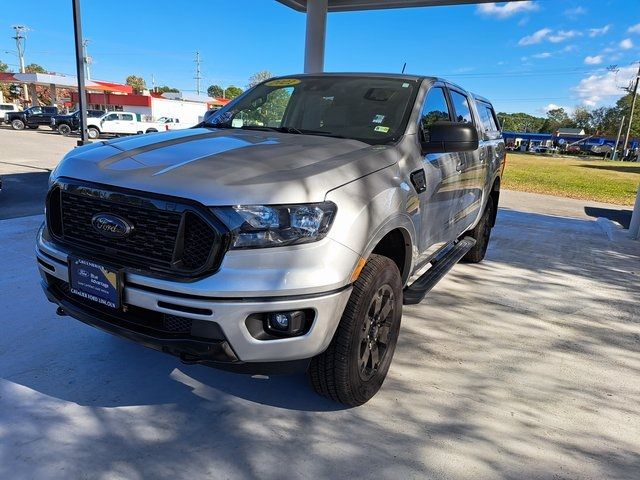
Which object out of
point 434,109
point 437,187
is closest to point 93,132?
point 434,109

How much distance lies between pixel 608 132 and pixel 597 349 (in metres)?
119

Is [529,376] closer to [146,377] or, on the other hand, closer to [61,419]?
[146,377]

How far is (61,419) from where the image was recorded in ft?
8.14

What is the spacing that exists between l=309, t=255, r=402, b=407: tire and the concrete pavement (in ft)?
0.53

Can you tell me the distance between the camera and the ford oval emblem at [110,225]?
224cm

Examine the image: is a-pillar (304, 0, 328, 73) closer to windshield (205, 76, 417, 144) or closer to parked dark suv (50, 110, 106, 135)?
windshield (205, 76, 417, 144)

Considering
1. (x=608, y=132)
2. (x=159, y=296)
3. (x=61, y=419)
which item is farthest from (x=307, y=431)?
(x=608, y=132)

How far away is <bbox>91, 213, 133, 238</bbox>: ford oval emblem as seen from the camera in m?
2.24

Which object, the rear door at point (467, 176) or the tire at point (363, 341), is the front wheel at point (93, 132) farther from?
the tire at point (363, 341)

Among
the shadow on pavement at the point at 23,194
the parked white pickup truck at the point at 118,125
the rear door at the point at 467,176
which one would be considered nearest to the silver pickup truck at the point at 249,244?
the rear door at the point at 467,176

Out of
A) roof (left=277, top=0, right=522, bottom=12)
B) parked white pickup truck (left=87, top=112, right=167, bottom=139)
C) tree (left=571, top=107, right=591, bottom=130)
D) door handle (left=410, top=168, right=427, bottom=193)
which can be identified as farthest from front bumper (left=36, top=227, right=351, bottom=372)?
tree (left=571, top=107, right=591, bottom=130)

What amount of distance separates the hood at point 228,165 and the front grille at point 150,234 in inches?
2.7

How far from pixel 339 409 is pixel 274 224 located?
4.07 ft

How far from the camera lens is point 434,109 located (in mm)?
3715
